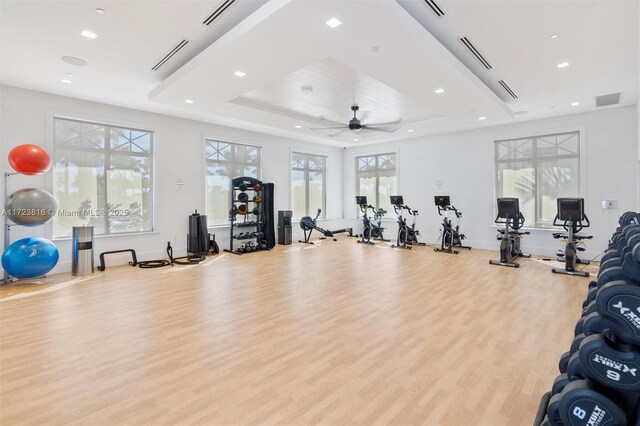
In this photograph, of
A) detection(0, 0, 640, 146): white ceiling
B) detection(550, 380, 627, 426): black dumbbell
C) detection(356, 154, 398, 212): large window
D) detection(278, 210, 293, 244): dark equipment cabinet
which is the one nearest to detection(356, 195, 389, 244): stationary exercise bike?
detection(356, 154, 398, 212): large window

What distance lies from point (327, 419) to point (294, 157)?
886 centimetres

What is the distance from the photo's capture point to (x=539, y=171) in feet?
25.4

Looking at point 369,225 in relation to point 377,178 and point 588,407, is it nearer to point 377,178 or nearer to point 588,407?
point 377,178

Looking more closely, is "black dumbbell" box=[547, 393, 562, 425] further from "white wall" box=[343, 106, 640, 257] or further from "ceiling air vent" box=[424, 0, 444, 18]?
"white wall" box=[343, 106, 640, 257]

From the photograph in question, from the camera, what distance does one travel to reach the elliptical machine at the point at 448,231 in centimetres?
808

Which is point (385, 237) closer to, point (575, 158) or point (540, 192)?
point (540, 192)

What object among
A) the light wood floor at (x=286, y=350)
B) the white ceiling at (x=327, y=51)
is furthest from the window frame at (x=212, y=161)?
the light wood floor at (x=286, y=350)

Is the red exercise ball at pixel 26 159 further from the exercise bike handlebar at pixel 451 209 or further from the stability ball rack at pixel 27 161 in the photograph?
the exercise bike handlebar at pixel 451 209

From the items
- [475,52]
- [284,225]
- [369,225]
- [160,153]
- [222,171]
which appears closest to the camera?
[475,52]

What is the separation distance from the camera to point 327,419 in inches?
77.0

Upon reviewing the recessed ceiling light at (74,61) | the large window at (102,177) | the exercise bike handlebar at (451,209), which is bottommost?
the exercise bike handlebar at (451,209)

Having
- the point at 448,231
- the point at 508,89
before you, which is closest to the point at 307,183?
the point at 448,231

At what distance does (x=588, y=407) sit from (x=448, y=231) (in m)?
7.25

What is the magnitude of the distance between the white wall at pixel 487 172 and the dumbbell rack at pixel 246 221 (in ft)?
12.9
